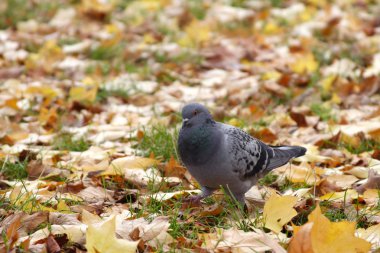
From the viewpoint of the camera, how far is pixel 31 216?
11.1 feet

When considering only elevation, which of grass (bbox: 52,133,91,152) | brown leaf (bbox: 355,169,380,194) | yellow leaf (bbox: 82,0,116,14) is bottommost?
yellow leaf (bbox: 82,0,116,14)

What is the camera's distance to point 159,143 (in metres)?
5.00

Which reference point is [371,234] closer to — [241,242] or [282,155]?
[241,242]

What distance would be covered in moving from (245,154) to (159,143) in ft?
4.05

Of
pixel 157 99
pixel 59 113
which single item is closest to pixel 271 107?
pixel 157 99

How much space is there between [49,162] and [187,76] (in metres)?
3.08

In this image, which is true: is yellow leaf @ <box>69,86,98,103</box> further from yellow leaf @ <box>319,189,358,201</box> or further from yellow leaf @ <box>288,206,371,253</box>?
yellow leaf @ <box>288,206,371,253</box>

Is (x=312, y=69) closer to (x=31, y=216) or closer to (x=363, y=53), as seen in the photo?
(x=363, y=53)

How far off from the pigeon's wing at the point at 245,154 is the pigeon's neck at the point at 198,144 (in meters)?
0.13

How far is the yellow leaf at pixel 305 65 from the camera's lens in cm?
725

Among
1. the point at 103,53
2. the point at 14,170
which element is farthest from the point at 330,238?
the point at 103,53

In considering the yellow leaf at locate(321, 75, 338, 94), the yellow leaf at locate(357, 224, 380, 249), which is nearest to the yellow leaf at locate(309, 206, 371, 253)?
the yellow leaf at locate(357, 224, 380, 249)

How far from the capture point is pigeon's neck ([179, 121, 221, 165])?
12.1ft

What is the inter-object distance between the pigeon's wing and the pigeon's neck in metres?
0.13
